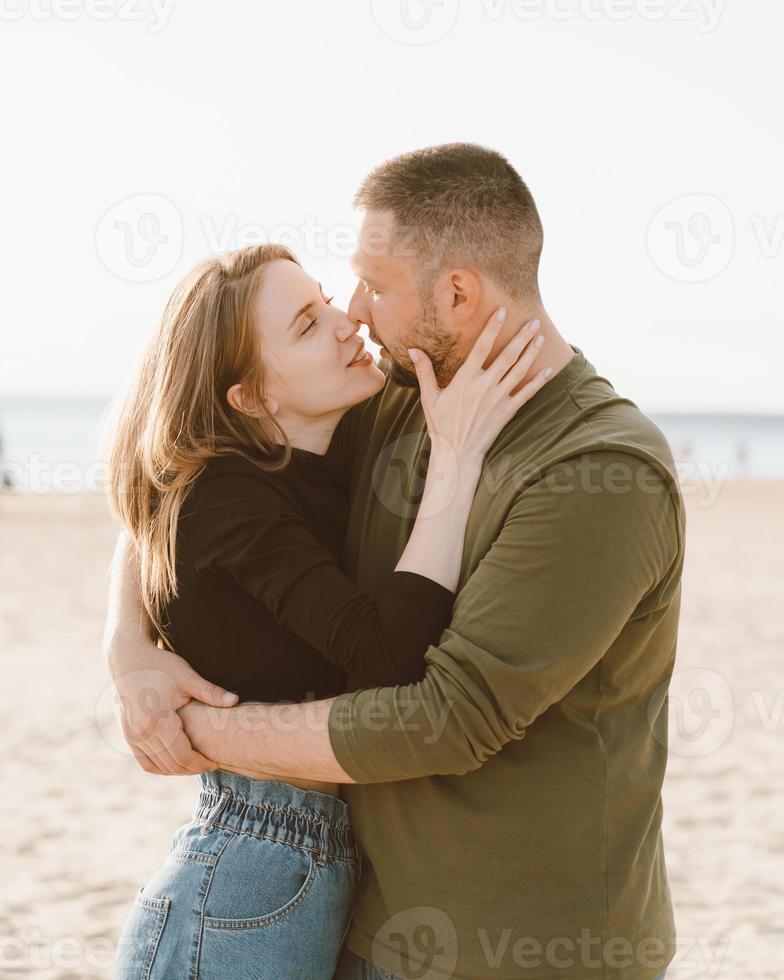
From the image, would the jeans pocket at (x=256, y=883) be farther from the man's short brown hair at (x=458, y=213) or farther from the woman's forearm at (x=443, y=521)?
the man's short brown hair at (x=458, y=213)

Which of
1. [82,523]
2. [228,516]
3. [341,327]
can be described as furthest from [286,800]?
[82,523]

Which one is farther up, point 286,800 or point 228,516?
point 228,516

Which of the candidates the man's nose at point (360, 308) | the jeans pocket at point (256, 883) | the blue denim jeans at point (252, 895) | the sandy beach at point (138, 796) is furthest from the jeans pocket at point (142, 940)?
the sandy beach at point (138, 796)

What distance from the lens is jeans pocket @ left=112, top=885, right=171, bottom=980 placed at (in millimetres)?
2088

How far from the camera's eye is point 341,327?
8.23 feet

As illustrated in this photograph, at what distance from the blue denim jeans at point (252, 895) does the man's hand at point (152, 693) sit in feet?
0.51

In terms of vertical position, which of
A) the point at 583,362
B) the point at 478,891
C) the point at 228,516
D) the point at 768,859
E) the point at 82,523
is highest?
the point at 583,362

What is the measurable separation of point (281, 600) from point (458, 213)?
36.8 inches

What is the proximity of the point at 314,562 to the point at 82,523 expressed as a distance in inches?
704

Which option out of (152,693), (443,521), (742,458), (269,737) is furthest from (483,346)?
(742,458)

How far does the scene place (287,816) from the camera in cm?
219

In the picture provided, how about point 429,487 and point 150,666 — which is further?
point 150,666

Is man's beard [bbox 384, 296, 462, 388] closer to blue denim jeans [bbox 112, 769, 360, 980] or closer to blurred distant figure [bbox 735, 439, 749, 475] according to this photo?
blue denim jeans [bbox 112, 769, 360, 980]

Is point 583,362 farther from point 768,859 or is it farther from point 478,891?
point 768,859
